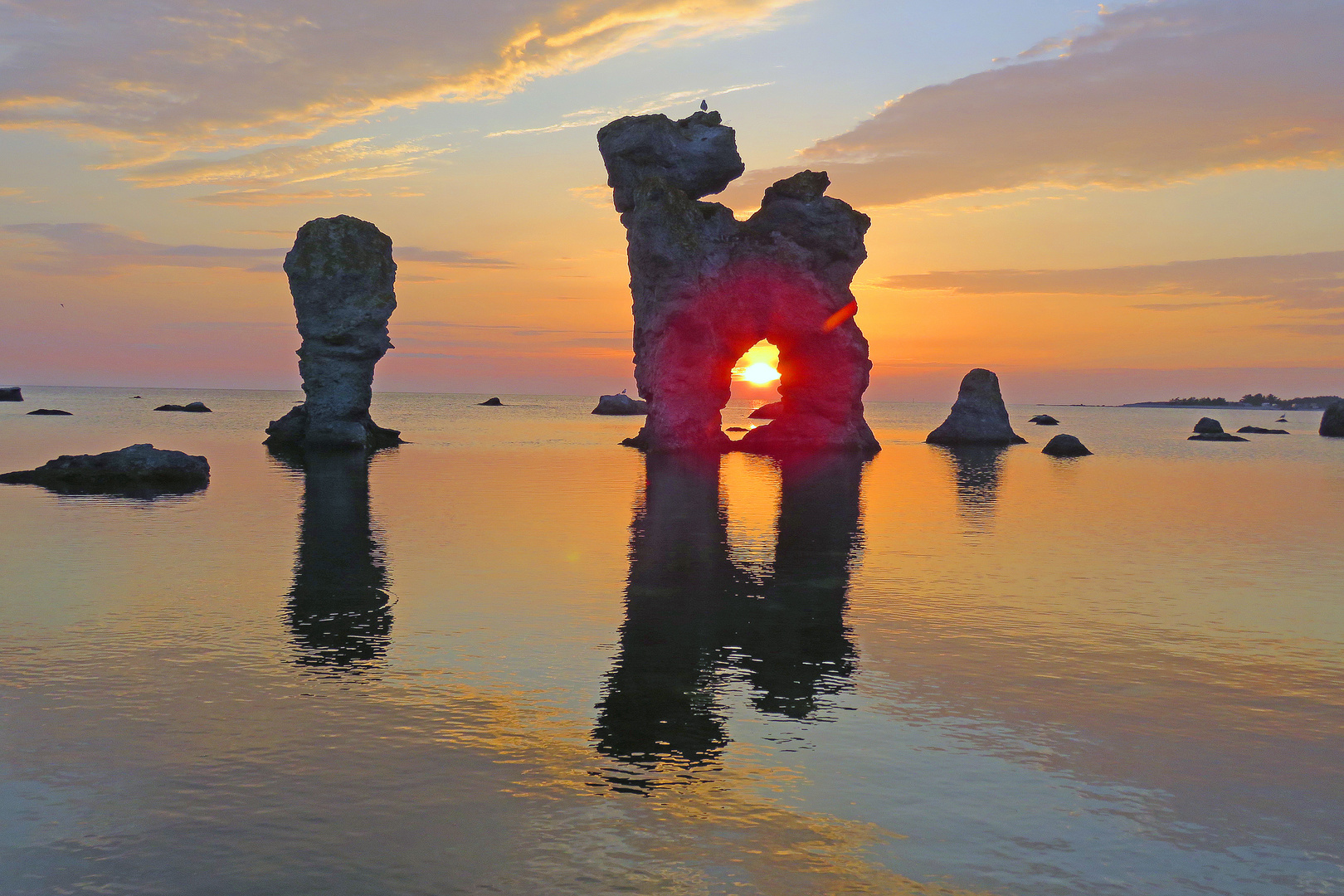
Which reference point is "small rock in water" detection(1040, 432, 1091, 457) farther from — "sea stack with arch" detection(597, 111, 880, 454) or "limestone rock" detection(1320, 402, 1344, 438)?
"limestone rock" detection(1320, 402, 1344, 438)

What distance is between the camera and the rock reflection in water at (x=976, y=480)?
33125mm

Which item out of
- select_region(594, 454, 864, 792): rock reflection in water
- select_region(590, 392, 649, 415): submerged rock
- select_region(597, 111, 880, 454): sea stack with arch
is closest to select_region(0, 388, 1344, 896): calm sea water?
select_region(594, 454, 864, 792): rock reflection in water

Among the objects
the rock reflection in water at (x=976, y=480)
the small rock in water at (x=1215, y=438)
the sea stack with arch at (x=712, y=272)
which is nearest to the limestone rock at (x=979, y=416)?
the rock reflection in water at (x=976, y=480)

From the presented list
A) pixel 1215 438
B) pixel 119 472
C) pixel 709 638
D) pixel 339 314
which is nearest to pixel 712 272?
pixel 339 314

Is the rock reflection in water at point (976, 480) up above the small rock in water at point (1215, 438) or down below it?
below

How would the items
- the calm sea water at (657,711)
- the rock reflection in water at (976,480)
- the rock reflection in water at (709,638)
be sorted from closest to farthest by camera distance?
1. the calm sea water at (657,711)
2. the rock reflection in water at (709,638)
3. the rock reflection in water at (976,480)

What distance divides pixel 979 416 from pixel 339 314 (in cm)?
5392

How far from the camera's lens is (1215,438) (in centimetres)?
10881

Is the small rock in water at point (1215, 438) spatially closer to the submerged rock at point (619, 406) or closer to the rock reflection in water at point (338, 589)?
the submerged rock at point (619, 406)

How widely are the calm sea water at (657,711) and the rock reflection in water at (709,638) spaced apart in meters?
0.09

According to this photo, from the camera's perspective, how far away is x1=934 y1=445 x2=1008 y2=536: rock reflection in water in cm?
3312

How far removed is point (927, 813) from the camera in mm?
8922

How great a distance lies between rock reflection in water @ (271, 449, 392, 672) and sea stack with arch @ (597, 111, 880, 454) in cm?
3082

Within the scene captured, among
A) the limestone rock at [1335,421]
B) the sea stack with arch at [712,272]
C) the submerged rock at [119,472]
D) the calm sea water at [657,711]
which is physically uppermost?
the sea stack with arch at [712,272]
